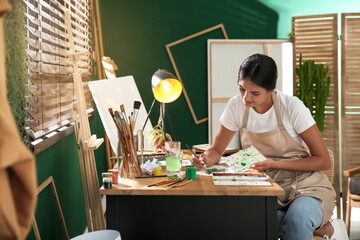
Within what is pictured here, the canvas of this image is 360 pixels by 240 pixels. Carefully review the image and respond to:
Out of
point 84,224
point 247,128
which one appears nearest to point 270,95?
point 247,128

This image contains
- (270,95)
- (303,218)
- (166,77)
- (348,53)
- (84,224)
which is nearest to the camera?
(303,218)

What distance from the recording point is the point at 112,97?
3637mm

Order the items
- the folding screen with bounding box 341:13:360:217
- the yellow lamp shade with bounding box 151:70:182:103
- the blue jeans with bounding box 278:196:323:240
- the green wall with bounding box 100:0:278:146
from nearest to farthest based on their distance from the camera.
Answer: the blue jeans with bounding box 278:196:323:240
the yellow lamp shade with bounding box 151:70:182:103
the folding screen with bounding box 341:13:360:217
the green wall with bounding box 100:0:278:146

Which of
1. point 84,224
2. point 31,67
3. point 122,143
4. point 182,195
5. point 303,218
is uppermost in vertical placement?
point 31,67

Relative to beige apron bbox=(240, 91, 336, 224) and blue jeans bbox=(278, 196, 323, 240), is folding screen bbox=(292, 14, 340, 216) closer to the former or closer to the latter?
beige apron bbox=(240, 91, 336, 224)

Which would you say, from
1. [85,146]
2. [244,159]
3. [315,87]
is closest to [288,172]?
[244,159]

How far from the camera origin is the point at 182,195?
2164 millimetres

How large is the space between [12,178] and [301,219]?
1.70m

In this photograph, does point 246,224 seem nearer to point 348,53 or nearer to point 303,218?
point 303,218

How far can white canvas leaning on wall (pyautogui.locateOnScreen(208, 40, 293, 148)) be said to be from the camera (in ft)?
17.4

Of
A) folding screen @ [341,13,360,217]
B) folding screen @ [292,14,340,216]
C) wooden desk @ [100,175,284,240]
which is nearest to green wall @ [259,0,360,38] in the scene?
folding screen @ [292,14,340,216]

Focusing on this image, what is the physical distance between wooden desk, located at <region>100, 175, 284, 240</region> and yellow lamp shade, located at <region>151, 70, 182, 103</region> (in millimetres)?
913

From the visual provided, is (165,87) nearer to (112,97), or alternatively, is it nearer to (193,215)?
(112,97)

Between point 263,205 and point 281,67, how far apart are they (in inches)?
133
